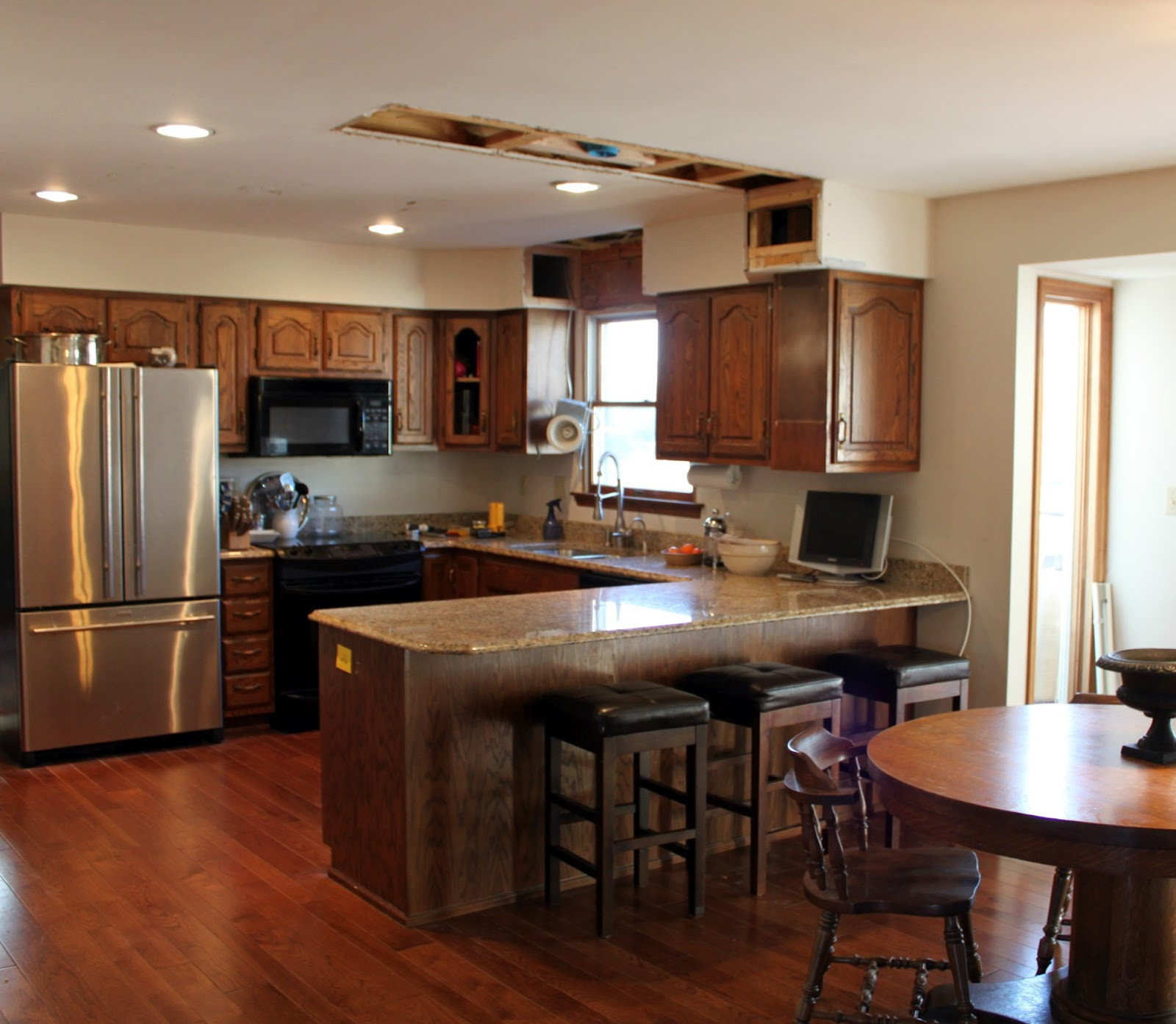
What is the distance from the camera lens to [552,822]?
143 inches

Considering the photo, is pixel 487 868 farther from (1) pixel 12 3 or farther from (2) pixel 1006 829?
(1) pixel 12 3

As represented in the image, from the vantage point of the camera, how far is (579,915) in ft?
11.9

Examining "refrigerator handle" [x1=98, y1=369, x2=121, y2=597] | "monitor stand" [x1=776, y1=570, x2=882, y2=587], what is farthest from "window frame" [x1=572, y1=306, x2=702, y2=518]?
"refrigerator handle" [x1=98, y1=369, x2=121, y2=597]

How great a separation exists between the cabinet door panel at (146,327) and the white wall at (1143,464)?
428 cm

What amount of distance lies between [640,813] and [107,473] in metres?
2.83

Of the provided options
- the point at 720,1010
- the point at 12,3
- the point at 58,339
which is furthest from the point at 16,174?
the point at 720,1010

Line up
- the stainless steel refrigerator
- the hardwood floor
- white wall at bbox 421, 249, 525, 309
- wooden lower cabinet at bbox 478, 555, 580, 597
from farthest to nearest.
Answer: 1. white wall at bbox 421, 249, 525, 309
2. wooden lower cabinet at bbox 478, 555, 580, 597
3. the stainless steel refrigerator
4. the hardwood floor

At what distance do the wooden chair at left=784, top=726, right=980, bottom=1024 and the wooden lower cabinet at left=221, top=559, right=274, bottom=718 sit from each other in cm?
360

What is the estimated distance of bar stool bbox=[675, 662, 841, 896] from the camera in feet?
12.5

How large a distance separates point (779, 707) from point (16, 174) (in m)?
3.40

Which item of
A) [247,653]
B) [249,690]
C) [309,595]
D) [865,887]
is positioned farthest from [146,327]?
[865,887]

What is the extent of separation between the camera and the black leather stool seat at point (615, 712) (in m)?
3.43

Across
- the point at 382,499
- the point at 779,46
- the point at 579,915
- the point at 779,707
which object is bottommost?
the point at 579,915

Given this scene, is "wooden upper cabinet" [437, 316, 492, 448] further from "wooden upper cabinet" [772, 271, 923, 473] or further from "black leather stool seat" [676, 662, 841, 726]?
"black leather stool seat" [676, 662, 841, 726]
